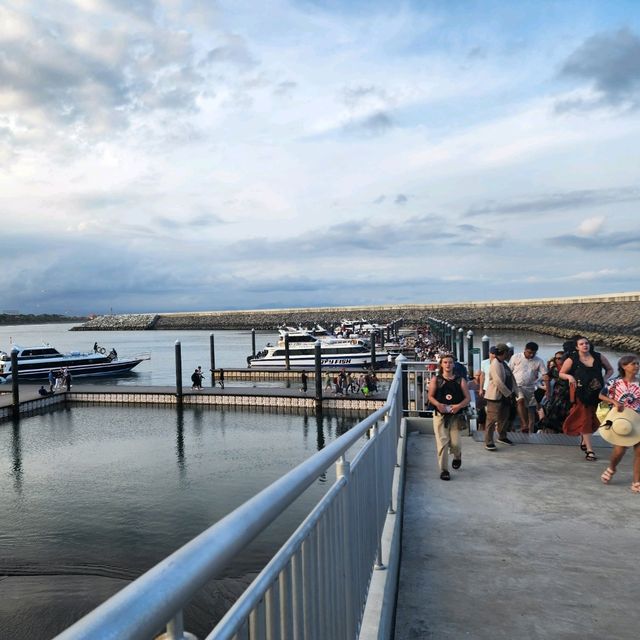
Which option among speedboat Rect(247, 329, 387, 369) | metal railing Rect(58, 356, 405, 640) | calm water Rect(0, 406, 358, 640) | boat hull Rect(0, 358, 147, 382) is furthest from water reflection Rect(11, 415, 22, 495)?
speedboat Rect(247, 329, 387, 369)

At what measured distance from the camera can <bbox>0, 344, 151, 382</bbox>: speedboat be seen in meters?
46.0

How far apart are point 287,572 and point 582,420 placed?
692 cm

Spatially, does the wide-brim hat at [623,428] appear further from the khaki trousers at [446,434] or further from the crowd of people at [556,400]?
the khaki trousers at [446,434]

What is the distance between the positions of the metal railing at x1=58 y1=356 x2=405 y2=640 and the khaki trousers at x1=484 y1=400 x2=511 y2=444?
4.62 m

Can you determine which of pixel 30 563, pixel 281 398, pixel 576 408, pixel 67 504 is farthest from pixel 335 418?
pixel 576 408

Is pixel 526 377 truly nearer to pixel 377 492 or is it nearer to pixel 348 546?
pixel 377 492

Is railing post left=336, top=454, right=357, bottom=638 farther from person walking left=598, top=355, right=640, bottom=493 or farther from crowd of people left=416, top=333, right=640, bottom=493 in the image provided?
person walking left=598, top=355, right=640, bottom=493

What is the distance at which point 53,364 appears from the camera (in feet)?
155

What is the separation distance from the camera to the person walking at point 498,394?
807 centimetres

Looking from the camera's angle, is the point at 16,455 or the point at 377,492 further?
the point at 16,455

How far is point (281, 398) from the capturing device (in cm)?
3231

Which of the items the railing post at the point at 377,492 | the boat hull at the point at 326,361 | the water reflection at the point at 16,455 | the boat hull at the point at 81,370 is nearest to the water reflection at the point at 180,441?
the water reflection at the point at 16,455

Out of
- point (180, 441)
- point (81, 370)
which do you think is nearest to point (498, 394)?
point (180, 441)

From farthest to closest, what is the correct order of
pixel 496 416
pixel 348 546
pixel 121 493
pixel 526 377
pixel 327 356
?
pixel 327 356 < pixel 121 493 < pixel 526 377 < pixel 496 416 < pixel 348 546
